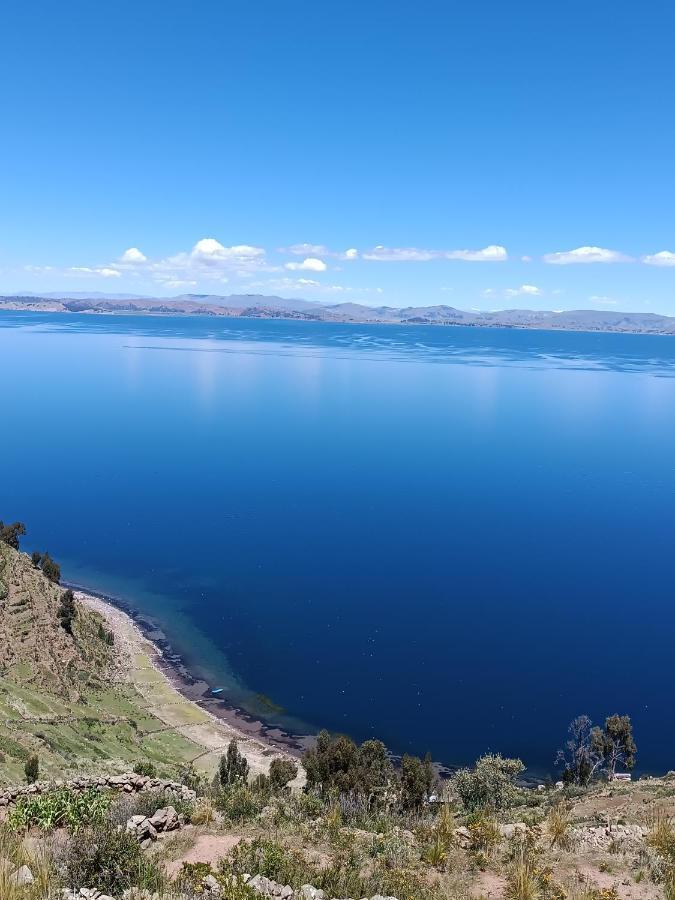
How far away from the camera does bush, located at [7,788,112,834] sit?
48.1 feet

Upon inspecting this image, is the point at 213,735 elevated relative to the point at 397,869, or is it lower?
lower

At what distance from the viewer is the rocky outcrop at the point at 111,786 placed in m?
17.2

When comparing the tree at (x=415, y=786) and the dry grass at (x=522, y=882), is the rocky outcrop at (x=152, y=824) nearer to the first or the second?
the dry grass at (x=522, y=882)

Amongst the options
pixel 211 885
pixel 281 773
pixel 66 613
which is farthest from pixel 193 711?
pixel 211 885

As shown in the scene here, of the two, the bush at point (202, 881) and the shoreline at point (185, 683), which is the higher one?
the bush at point (202, 881)


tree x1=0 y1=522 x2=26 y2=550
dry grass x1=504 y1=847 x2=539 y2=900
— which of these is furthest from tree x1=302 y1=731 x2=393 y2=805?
tree x1=0 y1=522 x2=26 y2=550

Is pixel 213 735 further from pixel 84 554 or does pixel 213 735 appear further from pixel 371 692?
pixel 84 554

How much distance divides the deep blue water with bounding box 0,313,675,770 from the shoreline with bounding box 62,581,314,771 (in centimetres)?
165

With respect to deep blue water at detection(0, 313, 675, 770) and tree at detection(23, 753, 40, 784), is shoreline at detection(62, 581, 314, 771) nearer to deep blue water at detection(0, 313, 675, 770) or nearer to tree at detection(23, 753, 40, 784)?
deep blue water at detection(0, 313, 675, 770)

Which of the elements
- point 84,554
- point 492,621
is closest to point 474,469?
point 492,621

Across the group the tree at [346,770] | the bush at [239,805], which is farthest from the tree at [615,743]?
the bush at [239,805]

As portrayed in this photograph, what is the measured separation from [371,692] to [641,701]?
20.5 meters

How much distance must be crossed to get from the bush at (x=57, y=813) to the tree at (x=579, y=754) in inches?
1063

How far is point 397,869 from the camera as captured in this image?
44.8 ft
